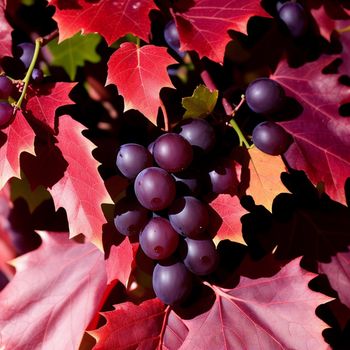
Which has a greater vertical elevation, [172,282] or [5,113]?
[5,113]

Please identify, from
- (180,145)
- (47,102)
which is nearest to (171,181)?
(180,145)

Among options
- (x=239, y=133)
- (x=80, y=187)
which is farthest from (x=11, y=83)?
(x=239, y=133)

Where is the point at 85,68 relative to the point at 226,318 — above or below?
above

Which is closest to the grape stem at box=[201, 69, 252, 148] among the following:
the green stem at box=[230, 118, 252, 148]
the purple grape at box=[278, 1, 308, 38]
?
the green stem at box=[230, 118, 252, 148]

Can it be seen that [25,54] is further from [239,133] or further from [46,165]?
[239,133]

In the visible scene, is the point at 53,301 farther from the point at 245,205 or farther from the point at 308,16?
the point at 308,16

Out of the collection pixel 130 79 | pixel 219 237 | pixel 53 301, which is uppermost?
pixel 130 79
